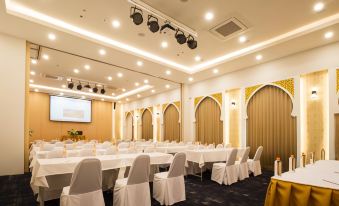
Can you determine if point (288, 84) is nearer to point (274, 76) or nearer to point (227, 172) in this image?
point (274, 76)

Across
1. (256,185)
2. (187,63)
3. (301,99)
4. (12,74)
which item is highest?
(187,63)

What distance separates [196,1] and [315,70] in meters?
4.67

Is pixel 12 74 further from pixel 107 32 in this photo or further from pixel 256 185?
pixel 256 185

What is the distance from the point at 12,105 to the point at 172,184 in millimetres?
5525

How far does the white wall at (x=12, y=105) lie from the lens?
20.3ft

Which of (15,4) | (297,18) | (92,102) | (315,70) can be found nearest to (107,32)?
(15,4)

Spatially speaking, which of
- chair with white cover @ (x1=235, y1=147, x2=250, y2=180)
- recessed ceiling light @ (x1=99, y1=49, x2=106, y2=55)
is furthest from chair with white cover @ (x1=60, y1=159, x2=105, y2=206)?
recessed ceiling light @ (x1=99, y1=49, x2=106, y2=55)

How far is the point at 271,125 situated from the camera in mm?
7945

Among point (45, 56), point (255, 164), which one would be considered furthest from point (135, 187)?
point (45, 56)

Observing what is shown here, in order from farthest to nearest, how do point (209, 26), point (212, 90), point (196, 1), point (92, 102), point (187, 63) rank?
point (92, 102) → point (212, 90) → point (187, 63) → point (209, 26) → point (196, 1)

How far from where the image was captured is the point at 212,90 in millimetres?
10586

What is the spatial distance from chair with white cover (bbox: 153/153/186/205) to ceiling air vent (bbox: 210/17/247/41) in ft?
12.3

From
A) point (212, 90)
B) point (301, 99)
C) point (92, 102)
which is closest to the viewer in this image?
point (301, 99)

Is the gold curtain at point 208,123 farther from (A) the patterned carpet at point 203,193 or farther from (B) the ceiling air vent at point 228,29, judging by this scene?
(B) the ceiling air vent at point 228,29
